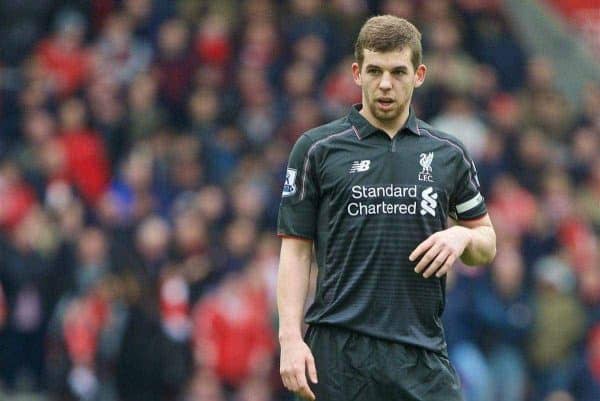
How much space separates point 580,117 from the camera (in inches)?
567

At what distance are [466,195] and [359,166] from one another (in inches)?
17.7

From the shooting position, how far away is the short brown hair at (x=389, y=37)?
17.9ft

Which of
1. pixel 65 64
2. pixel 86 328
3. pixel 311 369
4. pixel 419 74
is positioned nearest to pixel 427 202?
pixel 419 74

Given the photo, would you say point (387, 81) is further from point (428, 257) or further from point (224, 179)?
point (224, 179)

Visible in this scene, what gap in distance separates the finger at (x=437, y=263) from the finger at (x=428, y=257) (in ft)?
0.05

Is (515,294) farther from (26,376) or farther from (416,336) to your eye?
(416,336)

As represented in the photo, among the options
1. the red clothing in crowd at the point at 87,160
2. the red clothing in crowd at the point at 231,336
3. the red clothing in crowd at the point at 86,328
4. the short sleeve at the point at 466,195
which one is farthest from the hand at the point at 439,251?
the red clothing in crowd at the point at 87,160

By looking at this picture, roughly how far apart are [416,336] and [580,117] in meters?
9.26

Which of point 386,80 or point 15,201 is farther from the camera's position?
point 15,201

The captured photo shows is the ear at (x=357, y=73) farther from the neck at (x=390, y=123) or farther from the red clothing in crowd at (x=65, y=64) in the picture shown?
the red clothing in crowd at (x=65, y=64)

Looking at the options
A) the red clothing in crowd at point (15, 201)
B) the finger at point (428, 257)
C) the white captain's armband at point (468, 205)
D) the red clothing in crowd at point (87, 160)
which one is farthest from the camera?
the red clothing in crowd at point (87, 160)

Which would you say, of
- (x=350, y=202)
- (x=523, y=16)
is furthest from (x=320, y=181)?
(x=523, y=16)

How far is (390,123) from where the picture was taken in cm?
559

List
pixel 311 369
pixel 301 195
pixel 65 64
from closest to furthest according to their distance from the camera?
pixel 311 369
pixel 301 195
pixel 65 64
